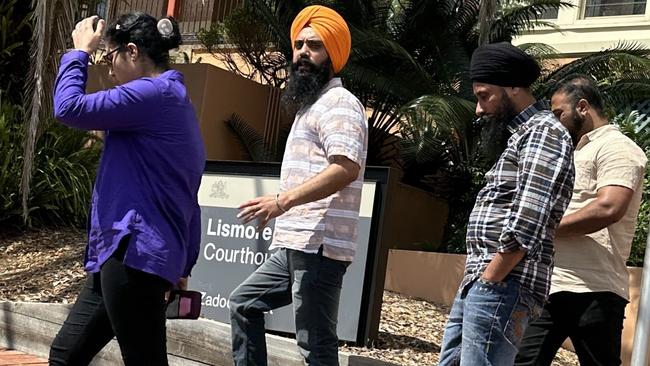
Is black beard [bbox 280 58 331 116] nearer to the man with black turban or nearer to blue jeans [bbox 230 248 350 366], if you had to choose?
blue jeans [bbox 230 248 350 366]

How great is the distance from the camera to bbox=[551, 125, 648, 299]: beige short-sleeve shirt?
3.95 metres

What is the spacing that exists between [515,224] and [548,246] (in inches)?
9.0

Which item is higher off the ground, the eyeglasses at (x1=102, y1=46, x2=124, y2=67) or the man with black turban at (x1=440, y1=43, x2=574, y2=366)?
the eyeglasses at (x1=102, y1=46, x2=124, y2=67)

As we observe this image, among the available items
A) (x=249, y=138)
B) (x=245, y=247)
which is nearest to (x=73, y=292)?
(x=245, y=247)

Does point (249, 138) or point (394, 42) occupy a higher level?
point (394, 42)

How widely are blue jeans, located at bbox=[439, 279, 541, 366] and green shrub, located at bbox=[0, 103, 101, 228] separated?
664 cm

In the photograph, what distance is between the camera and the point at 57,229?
30.6ft

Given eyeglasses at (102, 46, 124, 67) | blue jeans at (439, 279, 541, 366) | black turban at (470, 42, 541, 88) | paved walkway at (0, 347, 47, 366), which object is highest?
black turban at (470, 42, 541, 88)

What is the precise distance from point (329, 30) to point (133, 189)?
1.09 meters

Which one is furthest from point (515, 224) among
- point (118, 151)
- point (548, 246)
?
point (118, 151)

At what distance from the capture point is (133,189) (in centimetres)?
→ 334

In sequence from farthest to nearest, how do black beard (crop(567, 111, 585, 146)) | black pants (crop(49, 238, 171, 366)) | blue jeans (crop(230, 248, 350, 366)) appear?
black beard (crop(567, 111, 585, 146))
blue jeans (crop(230, 248, 350, 366))
black pants (crop(49, 238, 171, 366))

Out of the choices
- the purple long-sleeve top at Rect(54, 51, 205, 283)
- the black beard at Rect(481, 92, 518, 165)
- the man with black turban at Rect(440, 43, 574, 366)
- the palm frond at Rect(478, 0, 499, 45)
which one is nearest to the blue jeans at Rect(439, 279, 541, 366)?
the man with black turban at Rect(440, 43, 574, 366)

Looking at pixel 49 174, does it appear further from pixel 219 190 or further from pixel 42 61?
pixel 219 190
